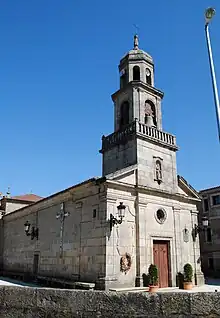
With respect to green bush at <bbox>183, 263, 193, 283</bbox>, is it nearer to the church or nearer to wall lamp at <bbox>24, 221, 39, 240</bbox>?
the church

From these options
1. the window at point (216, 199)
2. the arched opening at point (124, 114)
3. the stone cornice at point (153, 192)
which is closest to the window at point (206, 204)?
the window at point (216, 199)

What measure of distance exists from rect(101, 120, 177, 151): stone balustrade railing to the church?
6 cm

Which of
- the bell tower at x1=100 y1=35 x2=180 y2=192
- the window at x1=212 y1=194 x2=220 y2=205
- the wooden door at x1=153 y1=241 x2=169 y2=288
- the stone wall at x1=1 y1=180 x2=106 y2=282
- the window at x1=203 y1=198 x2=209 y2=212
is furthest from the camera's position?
the window at x1=203 y1=198 x2=209 y2=212

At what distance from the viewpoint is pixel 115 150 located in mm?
17125

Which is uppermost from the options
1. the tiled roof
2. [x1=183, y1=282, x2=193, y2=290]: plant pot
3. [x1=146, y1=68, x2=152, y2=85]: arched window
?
[x1=146, y1=68, x2=152, y2=85]: arched window

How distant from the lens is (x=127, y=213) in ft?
46.6

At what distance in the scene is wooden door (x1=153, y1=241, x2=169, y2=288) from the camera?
48.6ft

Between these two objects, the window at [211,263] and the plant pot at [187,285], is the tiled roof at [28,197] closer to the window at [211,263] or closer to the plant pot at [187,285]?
the window at [211,263]

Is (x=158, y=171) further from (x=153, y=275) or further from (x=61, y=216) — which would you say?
(x=61, y=216)

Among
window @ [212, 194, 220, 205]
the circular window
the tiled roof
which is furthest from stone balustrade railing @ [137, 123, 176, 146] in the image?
the tiled roof

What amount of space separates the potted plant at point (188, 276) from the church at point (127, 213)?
18.4 inches

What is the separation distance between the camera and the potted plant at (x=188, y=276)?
14.9 m

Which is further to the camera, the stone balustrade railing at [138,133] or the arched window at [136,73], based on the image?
the arched window at [136,73]

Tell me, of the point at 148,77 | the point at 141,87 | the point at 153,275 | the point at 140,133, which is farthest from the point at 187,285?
the point at 148,77
